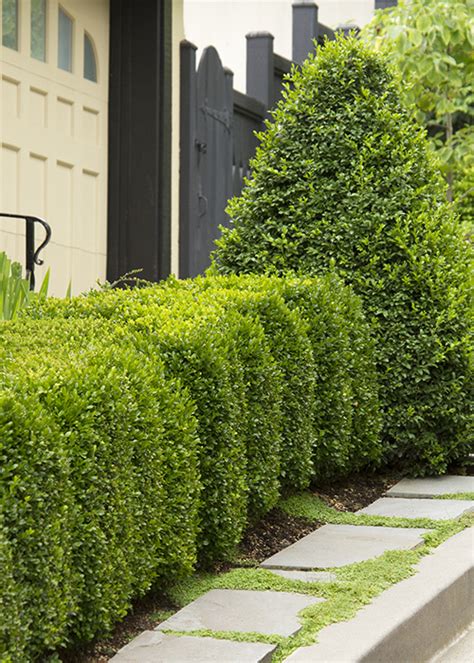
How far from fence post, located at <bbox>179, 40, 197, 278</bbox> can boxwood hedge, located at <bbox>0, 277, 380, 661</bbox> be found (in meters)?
4.12

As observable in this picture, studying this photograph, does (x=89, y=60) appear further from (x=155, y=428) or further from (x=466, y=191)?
(x=155, y=428)

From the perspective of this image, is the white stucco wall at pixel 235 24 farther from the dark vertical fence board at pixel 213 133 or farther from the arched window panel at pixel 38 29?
the arched window panel at pixel 38 29

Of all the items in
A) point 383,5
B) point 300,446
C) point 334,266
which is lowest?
point 300,446

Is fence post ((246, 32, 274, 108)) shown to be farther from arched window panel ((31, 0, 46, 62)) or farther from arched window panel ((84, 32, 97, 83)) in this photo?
arched window panel ((31, 0, 46, 62))

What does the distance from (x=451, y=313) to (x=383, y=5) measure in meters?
9.48

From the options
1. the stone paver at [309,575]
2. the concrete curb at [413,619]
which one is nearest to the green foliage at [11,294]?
the stone paver at [309,575]

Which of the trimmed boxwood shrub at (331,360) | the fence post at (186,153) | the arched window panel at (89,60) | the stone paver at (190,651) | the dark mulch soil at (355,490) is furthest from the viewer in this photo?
the fence post at (186,153)

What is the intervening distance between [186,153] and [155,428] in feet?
20.8

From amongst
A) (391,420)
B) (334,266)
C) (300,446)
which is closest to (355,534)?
(300,446)

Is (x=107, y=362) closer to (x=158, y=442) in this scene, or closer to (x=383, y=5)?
(x=158, y=442)

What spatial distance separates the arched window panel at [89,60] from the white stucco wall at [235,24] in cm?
524

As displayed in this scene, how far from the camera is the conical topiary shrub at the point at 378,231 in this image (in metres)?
6.25

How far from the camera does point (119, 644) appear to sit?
3.73 metres

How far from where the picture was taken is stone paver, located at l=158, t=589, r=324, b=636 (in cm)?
377
